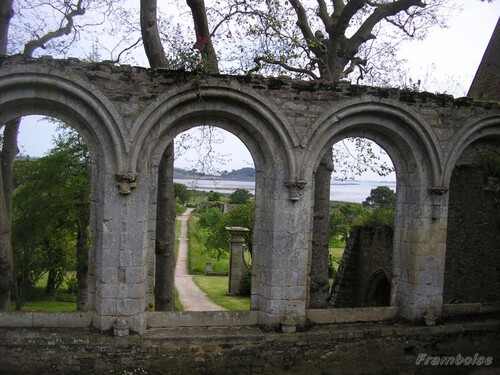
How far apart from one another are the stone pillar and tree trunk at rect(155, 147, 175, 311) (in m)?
9.54

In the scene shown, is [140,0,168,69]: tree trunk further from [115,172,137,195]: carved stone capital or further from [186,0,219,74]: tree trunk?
[115,172,137,195]: carved stone capital

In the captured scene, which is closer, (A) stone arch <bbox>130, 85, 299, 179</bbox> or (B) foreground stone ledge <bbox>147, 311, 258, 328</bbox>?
(A) stone arch <bbox>130, 85, 299, 179</bbox>

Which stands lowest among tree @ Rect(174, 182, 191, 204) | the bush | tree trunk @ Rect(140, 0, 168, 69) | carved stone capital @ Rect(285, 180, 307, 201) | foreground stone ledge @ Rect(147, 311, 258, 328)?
the bush

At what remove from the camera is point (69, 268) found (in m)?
17.7

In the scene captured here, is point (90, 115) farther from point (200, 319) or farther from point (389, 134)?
point (389, 134)

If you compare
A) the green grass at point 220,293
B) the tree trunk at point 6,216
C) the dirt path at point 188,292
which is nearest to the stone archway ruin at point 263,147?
the tree trunk at point 6,216

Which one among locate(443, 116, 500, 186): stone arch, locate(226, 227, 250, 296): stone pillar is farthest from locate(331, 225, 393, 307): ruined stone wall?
locate(443, 116, 500, 186): stone arch

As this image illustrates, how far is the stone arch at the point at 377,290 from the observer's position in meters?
13.9

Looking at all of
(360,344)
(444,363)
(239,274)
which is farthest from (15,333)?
(239,274)

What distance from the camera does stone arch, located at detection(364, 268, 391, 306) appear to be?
45.5 ft

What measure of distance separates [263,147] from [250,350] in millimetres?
3073

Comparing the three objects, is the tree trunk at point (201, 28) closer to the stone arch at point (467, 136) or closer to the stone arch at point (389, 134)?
the stone arch at point (389, 134)

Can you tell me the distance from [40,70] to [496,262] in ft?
31.6

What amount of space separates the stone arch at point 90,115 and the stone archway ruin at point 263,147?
15 millimetres
